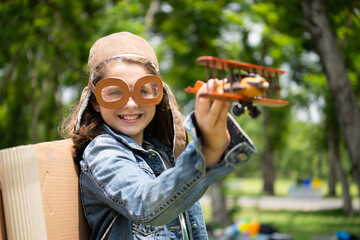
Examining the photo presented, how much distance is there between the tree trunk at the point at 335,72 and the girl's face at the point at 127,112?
4274 millimetres

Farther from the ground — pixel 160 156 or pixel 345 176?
pixel 160 156

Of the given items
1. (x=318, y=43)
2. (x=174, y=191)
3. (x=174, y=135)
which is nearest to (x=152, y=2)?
(x=318, y=43)

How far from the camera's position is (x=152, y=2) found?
1092 cm

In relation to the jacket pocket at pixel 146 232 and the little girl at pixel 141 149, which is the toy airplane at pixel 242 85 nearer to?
the little girl at pixel 141 149

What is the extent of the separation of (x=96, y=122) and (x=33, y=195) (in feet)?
1.23

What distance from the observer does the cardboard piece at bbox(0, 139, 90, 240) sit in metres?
1.65

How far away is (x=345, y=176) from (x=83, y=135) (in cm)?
1648

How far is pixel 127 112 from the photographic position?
5.78ft

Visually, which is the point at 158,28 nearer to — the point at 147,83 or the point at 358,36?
the point at 358,36

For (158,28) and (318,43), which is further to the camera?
(158,28)

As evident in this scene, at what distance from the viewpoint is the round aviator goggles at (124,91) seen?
66.6 inches

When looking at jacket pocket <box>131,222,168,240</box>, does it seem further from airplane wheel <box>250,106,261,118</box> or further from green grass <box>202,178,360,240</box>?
green grass <box>202,178,360,240</box>

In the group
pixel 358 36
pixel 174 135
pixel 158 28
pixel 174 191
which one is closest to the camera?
pixel 174 191

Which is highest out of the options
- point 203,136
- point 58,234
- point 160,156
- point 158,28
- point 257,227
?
point 203,136
